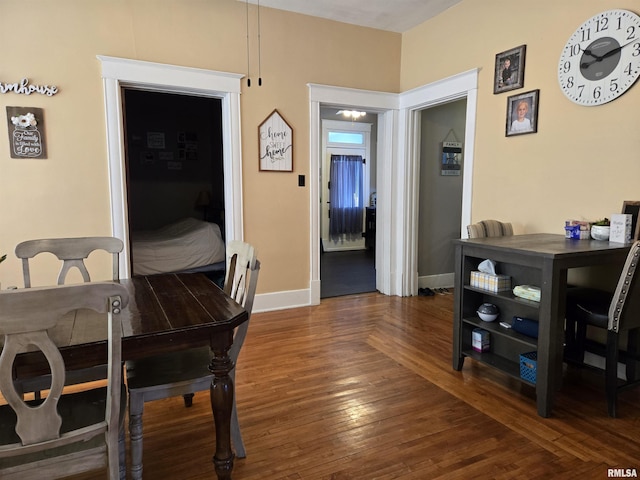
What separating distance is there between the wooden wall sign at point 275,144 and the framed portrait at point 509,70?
1.93 meters

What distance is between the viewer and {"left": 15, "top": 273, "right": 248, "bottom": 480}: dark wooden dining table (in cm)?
125

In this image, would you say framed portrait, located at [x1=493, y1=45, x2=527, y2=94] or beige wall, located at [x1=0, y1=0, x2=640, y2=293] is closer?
beige wall, located at [x1=0, y1=0, x2=640, y2=293]

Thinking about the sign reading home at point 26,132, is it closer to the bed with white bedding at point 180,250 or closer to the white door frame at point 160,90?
the white door frame at point 160,90

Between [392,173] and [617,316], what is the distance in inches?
111

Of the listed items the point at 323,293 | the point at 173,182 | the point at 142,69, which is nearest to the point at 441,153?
the point at 323,293

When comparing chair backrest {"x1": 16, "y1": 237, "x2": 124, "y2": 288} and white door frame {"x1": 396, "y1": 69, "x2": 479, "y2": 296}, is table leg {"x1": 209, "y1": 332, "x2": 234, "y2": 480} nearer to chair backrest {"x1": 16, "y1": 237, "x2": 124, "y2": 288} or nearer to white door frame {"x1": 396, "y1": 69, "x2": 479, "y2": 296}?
chair backrest {"x1": 16, "y1": 237, "x2": 124, "y2": 288}

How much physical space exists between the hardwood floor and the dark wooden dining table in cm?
43

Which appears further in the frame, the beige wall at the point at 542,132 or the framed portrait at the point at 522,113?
the framed portrait at the point at 522,113

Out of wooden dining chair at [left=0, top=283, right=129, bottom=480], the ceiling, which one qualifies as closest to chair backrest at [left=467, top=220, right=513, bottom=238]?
the ceiling

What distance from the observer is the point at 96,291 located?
108 centimetres

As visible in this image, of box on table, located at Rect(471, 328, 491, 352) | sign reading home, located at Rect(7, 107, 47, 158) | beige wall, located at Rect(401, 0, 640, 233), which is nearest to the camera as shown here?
beige wall, located at Rect(401, 0, 640, 233)

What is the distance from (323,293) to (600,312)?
2944mm

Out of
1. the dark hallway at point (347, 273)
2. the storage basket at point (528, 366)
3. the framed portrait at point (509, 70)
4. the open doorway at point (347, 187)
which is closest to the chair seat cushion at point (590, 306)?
the storage basket at point (528, 366)

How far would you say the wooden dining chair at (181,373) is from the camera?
1.55 m
